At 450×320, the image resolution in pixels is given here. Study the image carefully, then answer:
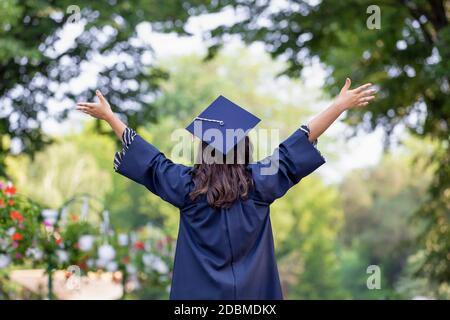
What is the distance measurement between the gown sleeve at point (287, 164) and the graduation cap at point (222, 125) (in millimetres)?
165

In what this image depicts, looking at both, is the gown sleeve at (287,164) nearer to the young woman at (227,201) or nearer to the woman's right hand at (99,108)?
the young woman at (227,201)

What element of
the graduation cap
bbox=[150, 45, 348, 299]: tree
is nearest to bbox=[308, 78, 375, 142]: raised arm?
the graduation cap

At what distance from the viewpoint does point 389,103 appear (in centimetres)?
1284

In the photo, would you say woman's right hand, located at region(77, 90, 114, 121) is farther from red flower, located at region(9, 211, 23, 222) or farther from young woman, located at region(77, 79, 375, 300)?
red flower, located at region(9, 211, 23, 222)

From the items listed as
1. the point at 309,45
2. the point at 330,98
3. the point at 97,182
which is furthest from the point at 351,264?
the point at 309,45

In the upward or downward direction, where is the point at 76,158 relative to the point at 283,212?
→ upward

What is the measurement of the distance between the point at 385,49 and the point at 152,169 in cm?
884

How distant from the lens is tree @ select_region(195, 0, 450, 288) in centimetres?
1098

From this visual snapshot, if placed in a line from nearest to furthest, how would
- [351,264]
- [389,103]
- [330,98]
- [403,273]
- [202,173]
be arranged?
[202,173], [389,103], [330,98], [403,273], [351,264]

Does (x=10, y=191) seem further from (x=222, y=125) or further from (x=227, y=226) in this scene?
(x=227, y=226)

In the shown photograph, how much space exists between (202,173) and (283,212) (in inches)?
1213

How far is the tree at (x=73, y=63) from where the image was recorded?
11.4 metres

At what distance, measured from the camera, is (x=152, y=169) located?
3.72 meters
